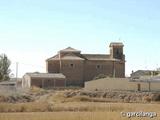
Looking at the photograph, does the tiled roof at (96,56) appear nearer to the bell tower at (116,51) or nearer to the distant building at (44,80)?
the bell tower at (116,51)

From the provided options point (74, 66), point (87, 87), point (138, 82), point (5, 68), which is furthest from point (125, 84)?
point (5, 68)

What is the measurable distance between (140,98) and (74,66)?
115 ft

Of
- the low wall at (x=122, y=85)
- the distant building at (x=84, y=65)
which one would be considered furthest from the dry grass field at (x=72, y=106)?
the distant building at (x=84, y=65)

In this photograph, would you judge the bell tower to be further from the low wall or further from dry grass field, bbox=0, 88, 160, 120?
dry grass field, bbox=0, 88, 160, 120

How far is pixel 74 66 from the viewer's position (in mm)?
101750

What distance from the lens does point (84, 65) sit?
104 metres

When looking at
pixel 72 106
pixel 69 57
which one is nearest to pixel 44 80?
pixel 69 57

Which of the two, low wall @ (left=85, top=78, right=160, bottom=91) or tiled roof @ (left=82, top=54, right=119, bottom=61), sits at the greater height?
tiled roof @ (left=82, top=54, right=119, bottom=61)

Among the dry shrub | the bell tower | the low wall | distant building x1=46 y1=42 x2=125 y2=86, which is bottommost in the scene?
the dry shrub

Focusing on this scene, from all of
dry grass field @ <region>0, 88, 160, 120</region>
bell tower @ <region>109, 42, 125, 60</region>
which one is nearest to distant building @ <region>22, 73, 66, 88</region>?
dry grass field @ <region>0, 88, 160, 120</region>

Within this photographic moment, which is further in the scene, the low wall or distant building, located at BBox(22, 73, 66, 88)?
distant building, located at BBox(22, 73, 66, 88)

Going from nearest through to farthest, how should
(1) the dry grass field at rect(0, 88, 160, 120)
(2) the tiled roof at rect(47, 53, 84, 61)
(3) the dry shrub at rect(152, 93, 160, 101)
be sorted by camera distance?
(1) the dry grass field at rect(0, 88, 160, 120) < (3) the dry shrub at rect(152, 93, 160, 101) < (2) the tiled roof at rect(47, 53, 84, 61)

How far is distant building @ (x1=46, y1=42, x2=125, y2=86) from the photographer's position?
101625 mm

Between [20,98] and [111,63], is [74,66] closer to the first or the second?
[111,63]
